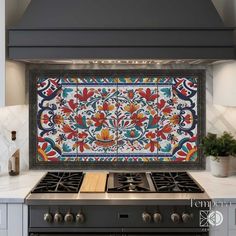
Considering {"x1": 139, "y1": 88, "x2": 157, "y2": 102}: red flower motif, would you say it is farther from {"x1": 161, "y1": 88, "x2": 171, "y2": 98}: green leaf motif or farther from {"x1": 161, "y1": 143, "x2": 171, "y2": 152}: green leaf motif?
{"x1": 161, "y1": 143, "x2": 171, "y2": 152}: green leaf motif

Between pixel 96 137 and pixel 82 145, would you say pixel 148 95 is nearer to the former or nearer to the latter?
pixel 96 137

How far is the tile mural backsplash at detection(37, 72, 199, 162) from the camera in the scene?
2.77 m

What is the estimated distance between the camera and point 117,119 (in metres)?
2.79

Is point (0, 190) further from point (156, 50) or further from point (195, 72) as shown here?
point (195, 72)

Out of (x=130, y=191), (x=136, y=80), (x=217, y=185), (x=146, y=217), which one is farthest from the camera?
(x=136, y=80)

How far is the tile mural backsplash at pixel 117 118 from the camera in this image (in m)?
2.77

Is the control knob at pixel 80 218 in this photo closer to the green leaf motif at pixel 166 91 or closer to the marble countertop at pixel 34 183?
the marble countertop at pixel 34 183

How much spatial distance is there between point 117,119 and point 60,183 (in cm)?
70

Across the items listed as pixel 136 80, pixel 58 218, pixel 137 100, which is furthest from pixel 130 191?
pixel 136 80

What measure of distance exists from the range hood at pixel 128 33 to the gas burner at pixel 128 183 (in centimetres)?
85

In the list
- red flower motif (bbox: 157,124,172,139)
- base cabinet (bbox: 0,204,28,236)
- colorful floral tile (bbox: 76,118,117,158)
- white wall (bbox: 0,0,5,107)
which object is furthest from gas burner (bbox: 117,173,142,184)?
white wall (bbox: 0,0,5,107)

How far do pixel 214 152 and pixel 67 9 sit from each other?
1.43 meters

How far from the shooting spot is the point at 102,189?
2.26 m

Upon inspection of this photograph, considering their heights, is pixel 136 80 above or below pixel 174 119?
above
